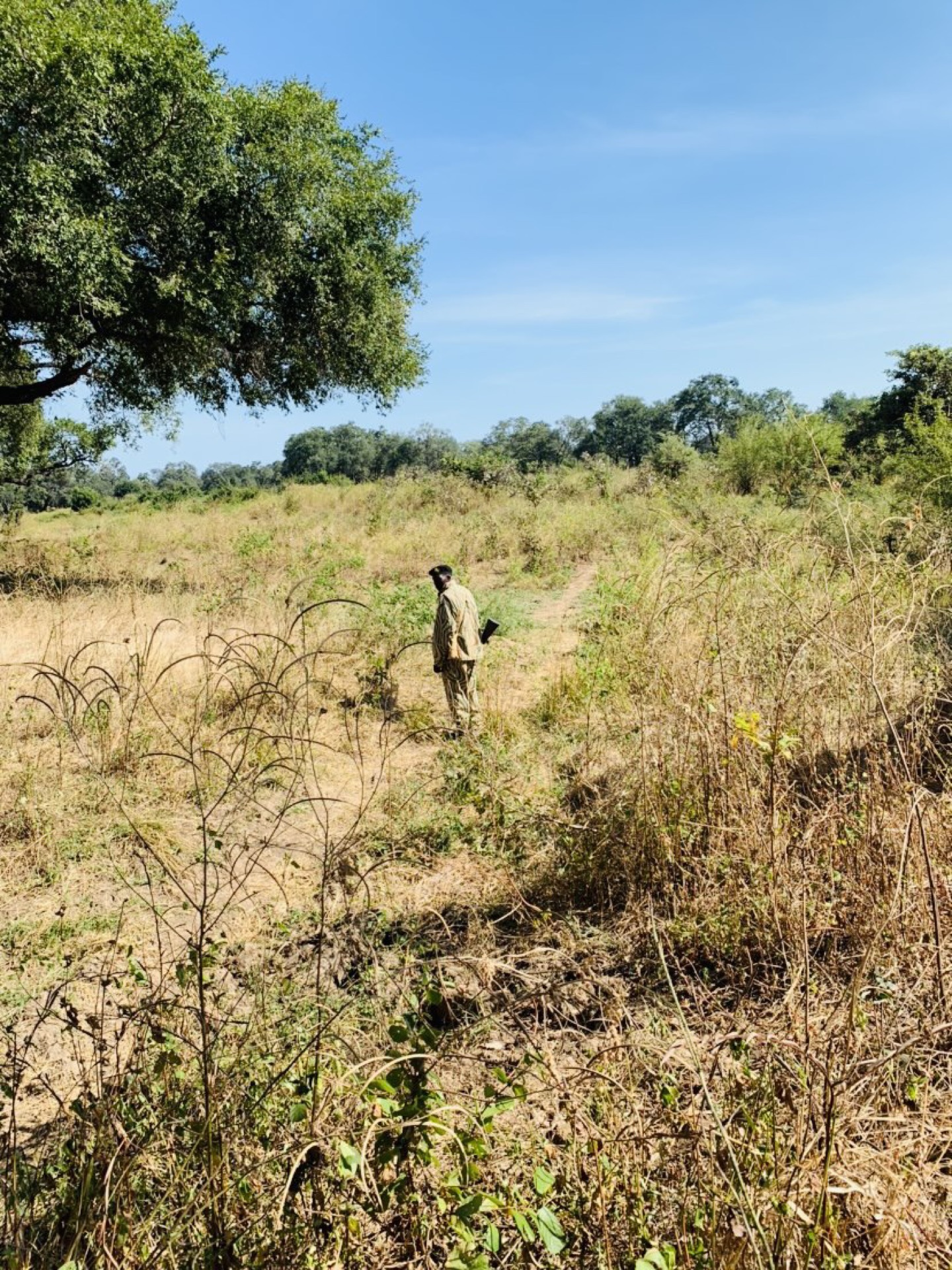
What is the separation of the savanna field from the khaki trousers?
29cm

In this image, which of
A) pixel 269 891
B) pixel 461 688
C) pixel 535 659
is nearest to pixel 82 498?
pixel 535 659

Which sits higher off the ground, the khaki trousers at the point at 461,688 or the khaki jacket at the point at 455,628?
the khaki jacket at the point at 455,628

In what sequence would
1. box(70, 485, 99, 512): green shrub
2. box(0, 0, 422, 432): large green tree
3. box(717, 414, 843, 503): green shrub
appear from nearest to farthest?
1. box(0, 0, 422, 432): large green tree
2. box(717, 414, 843, 503): green shrub
3. box(70, 485, 99, 512): green shrub

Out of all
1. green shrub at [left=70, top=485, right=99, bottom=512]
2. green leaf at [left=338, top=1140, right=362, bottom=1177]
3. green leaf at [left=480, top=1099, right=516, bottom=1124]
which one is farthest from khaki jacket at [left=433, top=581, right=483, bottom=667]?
green shrub at [left=70, top=485, right=99, bottom=512]

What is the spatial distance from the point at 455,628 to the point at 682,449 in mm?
23244

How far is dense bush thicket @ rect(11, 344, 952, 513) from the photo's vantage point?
1444cm

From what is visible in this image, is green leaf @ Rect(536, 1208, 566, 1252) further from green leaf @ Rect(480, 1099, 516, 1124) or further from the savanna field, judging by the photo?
green leaf @ Rect(480, 1099, 516, 1124)

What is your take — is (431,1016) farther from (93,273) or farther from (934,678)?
(93,273)

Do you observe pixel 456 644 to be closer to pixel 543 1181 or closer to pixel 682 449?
pixel 543 1181

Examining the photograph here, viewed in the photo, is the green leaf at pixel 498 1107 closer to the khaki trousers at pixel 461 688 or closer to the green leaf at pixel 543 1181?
the green leaf at pixel 543 1181

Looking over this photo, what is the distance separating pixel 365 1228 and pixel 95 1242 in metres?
0.68

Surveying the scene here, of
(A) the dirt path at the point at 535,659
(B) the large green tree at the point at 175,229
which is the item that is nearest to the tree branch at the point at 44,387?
(B) the large green tree at the point at 175,229

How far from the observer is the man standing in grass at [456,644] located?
6617 millimetres

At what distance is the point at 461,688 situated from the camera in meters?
6.98
